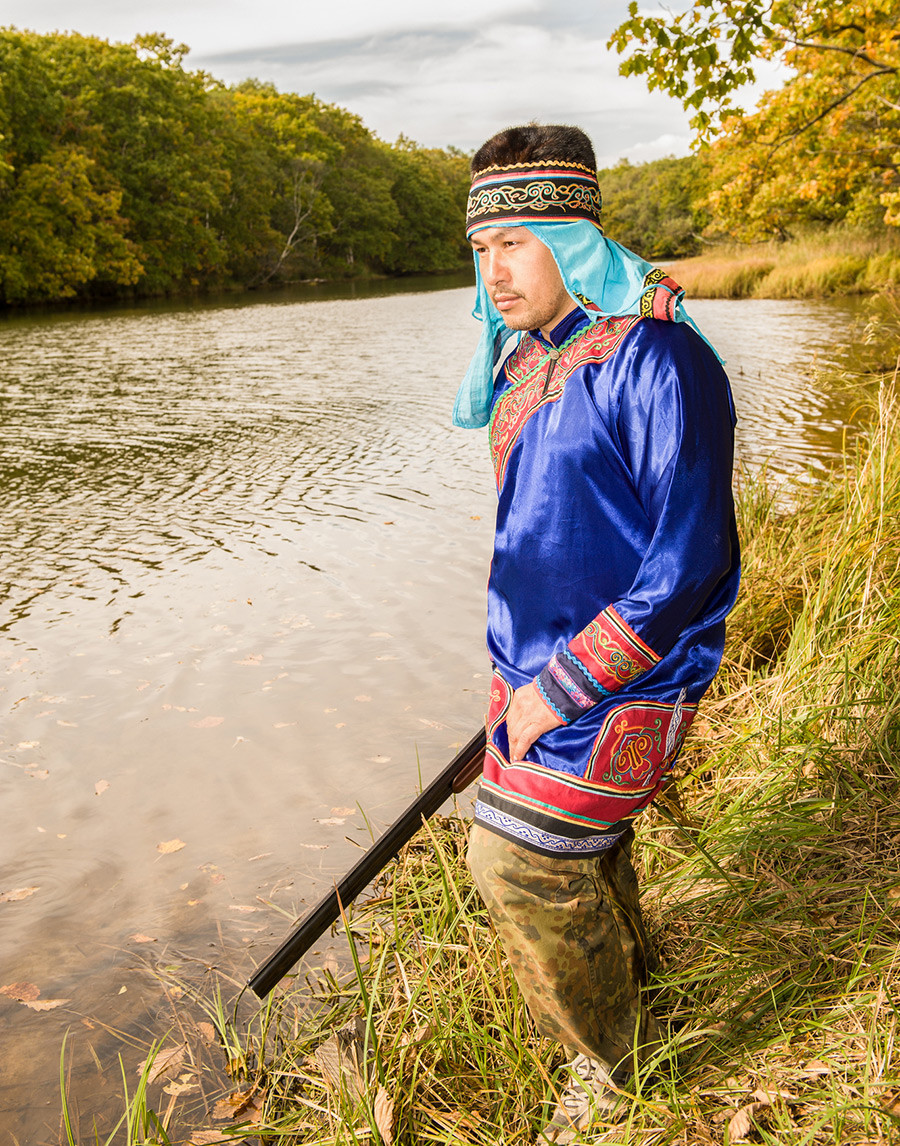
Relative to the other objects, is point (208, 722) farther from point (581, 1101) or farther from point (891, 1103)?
point (891, 1103)

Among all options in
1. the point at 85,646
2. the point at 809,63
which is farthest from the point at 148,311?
the point at 85,646

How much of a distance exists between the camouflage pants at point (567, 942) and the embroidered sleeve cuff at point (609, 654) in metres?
0.37

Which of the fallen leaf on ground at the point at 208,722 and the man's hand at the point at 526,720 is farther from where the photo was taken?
the fallen leaf on ground at the point at 208,722

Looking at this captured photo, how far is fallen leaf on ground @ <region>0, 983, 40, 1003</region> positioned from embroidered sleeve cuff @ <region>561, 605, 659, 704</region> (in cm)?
267

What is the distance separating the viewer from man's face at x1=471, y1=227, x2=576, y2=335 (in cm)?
186

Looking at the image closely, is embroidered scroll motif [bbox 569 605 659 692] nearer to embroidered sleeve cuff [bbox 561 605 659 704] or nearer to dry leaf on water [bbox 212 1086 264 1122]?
embroidered sleeve cuff [bbox 561 605 659 704]

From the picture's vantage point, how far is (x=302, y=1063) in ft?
8.45

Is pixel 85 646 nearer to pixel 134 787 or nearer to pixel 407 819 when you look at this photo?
pixel 134 787

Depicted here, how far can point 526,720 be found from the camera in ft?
5.82

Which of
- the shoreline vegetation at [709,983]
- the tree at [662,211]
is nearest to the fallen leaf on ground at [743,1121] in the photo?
the shoreline vegetation at [709,983]

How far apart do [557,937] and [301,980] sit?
6.01ft

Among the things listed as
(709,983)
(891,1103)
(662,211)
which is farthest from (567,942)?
(662,211)

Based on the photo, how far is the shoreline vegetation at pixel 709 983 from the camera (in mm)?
1894

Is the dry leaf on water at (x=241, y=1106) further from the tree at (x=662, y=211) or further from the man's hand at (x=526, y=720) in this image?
the tree at (x=662, y=211)
